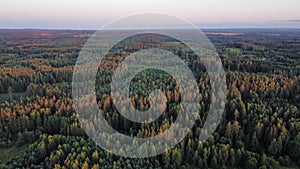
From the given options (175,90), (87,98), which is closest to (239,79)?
(175,90)

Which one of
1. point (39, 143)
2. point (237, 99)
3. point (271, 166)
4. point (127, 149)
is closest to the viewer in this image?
point (271, 166)

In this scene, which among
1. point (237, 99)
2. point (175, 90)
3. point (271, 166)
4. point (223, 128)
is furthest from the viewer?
point (175, 90)

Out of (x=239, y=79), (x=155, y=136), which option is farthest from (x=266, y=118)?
(x=239, y=79)

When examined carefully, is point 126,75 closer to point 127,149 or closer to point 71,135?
point 71,135

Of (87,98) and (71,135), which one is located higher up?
(87,98)

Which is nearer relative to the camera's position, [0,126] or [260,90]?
[0,126]

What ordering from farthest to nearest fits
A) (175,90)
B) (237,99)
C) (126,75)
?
(126,75) → (175,90) → (237,99)

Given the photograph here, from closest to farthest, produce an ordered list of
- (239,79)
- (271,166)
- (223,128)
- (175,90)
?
1. (271,166)
2. (223,128)
3. (175,90)
4. (239,79)

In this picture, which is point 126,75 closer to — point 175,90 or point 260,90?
point 175,90

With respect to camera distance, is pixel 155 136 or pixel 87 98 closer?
pixel 155 136
